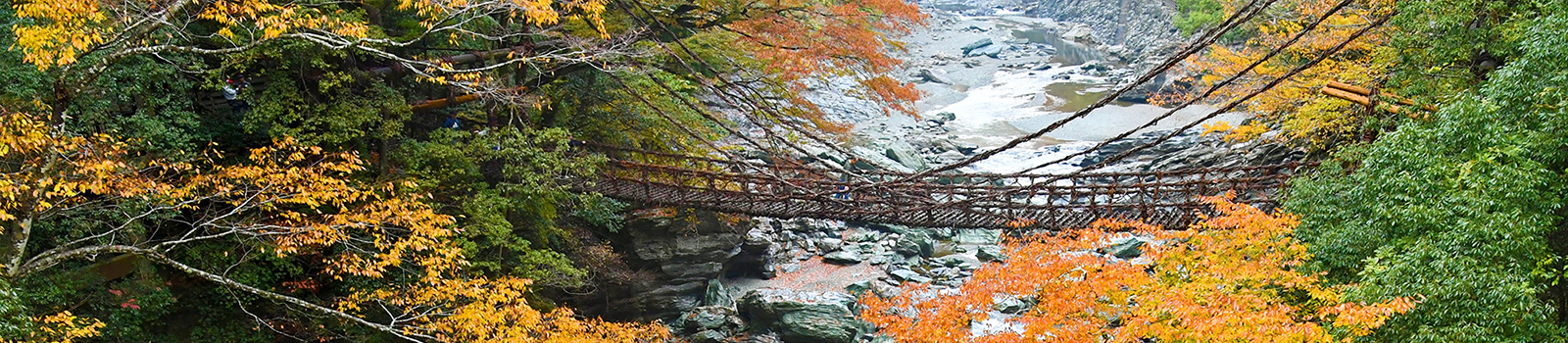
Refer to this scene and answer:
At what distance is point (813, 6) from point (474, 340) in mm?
6082

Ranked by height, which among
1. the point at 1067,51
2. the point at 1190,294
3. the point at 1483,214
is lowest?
the point at 1067,51

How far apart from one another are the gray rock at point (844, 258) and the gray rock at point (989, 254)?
7.02 ft

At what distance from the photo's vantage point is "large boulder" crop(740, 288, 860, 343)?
12297 millimetres

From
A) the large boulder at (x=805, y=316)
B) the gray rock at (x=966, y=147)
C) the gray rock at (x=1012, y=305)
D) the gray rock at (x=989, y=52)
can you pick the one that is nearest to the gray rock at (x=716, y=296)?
the large boulder at (x=805, y=316)

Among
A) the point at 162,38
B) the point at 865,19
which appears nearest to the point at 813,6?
the point at 865,19

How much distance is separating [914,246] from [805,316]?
449 centimetres

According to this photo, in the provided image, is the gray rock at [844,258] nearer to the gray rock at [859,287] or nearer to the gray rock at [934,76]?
the gray rock at [859,287]

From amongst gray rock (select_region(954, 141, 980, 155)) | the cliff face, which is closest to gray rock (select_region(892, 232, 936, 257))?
gray rock (select_region(954, 141, 980, 155))

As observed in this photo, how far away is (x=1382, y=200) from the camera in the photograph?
6.39m

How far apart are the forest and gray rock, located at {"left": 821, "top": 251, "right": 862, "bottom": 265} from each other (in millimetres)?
5635

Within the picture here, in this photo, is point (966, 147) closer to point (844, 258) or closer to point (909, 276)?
point (844, 258)

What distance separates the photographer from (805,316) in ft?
41.0

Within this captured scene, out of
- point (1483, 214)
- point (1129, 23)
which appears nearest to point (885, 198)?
point (1483, 214)

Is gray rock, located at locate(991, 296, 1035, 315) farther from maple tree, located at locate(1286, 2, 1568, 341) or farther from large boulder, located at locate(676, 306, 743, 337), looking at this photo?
maple tree, located at locate(1286, 2, 1568, 341)
